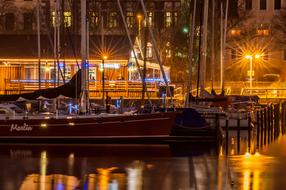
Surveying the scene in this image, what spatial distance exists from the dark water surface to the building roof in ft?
113

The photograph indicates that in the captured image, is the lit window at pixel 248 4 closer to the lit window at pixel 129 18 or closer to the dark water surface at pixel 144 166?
the lit window at pixel 129 18

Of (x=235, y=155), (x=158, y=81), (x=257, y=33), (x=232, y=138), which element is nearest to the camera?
(x=235, y=155)

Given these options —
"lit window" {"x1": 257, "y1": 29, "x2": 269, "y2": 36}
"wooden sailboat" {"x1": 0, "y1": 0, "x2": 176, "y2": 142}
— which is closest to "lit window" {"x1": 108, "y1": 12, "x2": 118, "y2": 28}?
"lit window" {"x1": 257, "y1": 29, "x2": 269, "y2": 36}

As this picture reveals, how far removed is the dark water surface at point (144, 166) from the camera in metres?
25.6

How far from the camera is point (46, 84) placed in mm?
63781

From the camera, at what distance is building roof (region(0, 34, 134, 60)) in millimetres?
74000

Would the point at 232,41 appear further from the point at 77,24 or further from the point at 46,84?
the point at 46,84

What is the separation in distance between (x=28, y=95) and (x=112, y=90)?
24797 mm

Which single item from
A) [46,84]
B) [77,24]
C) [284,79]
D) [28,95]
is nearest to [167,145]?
[28,95]

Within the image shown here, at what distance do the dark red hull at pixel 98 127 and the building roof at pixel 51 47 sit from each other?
30.5 meters

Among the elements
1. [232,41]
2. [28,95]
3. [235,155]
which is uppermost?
[232,41]

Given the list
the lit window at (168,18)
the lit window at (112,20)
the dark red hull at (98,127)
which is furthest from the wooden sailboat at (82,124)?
the lit window at (168,18)

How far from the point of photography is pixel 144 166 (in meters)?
30.9

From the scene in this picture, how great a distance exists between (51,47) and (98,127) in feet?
116
